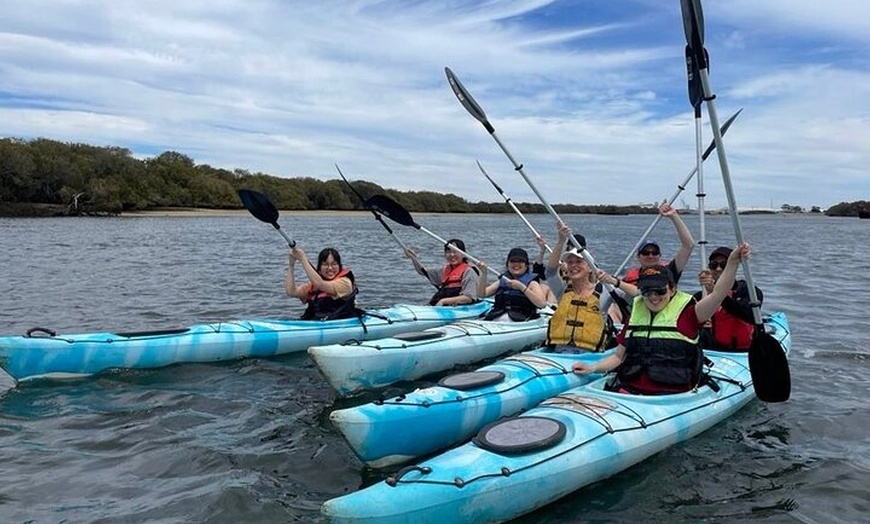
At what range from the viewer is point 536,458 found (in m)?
4.11

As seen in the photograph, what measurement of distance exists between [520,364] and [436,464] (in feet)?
6.91

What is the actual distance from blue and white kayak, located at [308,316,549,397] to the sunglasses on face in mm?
2456

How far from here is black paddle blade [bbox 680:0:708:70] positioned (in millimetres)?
5066

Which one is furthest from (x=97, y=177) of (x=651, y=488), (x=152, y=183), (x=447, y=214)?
(x=651, y=488)

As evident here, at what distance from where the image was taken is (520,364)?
5859 millimetres

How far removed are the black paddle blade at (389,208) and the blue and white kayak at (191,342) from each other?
5.15 feet

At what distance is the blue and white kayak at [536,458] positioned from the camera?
360 centimetres

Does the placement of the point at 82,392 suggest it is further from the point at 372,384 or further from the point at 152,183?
the point at 152,183

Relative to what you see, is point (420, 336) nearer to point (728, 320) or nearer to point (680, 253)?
point (680, 253)

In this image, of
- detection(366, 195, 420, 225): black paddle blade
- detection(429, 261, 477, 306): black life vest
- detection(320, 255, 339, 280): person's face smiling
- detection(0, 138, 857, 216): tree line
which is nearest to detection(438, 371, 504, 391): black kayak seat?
detection(320, 255, 339, 280): person's face smiling

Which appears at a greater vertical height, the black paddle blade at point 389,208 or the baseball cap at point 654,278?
the black paddle blade at point 389,208

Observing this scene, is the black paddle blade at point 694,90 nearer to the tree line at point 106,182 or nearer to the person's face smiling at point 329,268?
the person's face smiling at point 329,268

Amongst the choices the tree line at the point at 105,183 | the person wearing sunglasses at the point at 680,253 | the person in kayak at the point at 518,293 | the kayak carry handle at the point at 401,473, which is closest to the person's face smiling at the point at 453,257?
the person in kayak at the point at 518,293

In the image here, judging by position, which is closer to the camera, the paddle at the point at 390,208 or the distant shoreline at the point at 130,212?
the paddle at the point at 390,208
